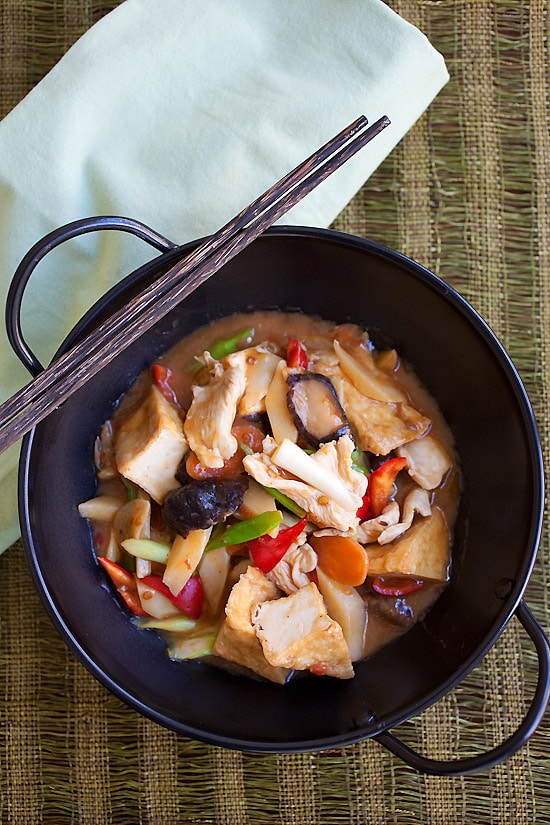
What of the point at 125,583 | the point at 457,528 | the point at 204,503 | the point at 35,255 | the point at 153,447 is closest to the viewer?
the point at 35,255

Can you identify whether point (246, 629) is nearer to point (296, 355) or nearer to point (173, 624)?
point (173, 624)

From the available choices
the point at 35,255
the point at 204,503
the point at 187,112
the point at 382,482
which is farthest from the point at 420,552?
the point at 187,112

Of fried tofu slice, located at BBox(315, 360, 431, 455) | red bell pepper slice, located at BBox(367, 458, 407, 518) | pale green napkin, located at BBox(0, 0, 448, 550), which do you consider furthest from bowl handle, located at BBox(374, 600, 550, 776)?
pale green napkin, located at BBox(0, 0, 448, 550)

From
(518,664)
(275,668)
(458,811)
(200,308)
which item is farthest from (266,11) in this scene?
(458,811)

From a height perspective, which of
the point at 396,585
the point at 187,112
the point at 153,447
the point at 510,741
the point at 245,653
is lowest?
the point at 510,741

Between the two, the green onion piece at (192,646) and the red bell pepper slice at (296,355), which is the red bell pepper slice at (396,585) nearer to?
the green onion piece at (192,646)

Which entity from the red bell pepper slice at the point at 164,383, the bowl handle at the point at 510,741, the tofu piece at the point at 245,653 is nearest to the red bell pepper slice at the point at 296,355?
the red bell pepper slice at the point at 164,383
